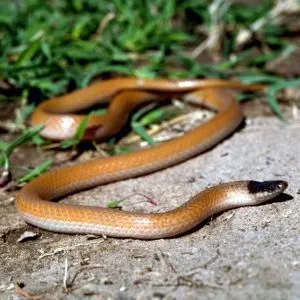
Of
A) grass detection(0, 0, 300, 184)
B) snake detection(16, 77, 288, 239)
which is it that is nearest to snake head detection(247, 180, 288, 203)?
snake detection(16, 77, 288, 239)

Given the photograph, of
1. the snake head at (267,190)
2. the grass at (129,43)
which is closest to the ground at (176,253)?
the snake head at (267,190)

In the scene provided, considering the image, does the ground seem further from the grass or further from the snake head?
the grass

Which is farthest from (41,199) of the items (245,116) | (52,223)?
(245,116)

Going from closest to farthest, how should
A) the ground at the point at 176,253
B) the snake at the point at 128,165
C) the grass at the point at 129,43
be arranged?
the ground at the point at 176,253 → the snake at the point at 128,165 → the grass at the point at 129,43

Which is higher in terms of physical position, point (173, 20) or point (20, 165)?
point (173, 20)

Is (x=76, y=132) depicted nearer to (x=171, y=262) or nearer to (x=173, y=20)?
(x=171, y=262)

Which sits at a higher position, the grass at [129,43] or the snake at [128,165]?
the grass at [129,43]

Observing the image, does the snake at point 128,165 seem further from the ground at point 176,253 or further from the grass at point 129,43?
the grass at point 129,43

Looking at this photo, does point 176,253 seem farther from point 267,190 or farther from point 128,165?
point 128,165
